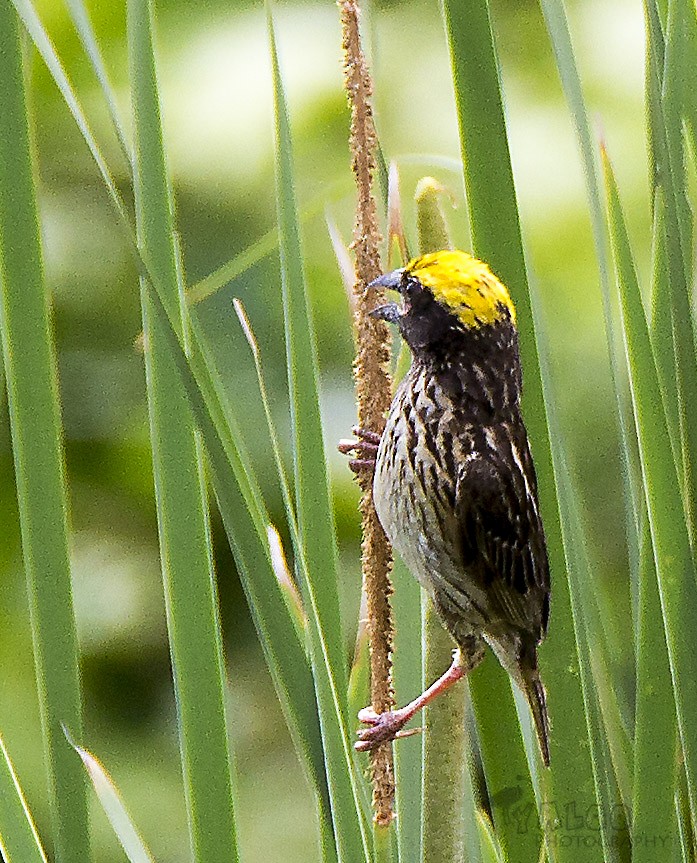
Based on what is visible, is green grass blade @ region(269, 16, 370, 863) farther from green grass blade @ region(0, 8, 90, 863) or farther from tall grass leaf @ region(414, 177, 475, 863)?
green grass blade @ region(0, 8, 90, 863)

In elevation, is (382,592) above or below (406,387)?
below

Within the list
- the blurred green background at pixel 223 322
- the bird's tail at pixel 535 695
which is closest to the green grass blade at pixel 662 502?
the bird's tail at pixel 535 695

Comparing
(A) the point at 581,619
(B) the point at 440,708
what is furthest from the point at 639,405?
(B) the point at 440,708

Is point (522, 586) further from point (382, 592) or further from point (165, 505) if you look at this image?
point (165, 505)

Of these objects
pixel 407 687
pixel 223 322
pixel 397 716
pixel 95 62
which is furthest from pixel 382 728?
pixel 223 322

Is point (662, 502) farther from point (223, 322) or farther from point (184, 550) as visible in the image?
point (223, 322)

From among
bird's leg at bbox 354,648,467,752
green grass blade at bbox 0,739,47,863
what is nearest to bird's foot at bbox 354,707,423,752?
bird's leg at bbox 354,648,467,752

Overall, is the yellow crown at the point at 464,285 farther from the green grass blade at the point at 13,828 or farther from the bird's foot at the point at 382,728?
the green grass blade at the point at 13,828
